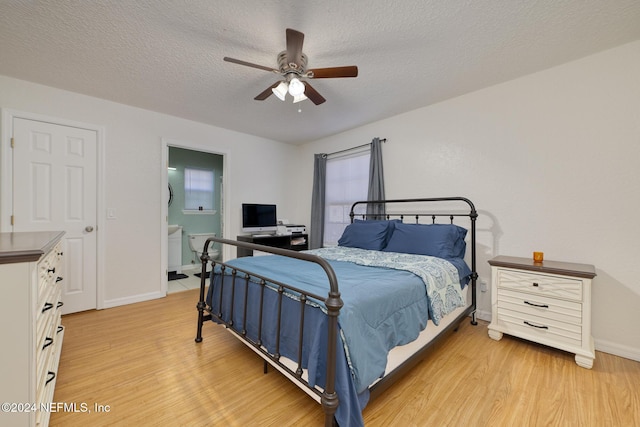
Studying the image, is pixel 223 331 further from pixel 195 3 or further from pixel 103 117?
pixel 103 117

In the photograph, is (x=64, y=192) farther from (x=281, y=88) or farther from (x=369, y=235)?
(x=369, y=235)

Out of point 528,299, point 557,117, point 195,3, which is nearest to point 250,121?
point 195,3

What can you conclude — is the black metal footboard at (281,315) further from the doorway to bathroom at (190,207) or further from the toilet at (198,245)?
the doorway to bathroom at (190,207)

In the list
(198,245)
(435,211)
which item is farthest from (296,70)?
(198,245)

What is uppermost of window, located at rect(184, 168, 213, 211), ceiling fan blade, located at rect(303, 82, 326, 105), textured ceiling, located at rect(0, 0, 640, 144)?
textured ceiling, located at rect(0, 0, 640, 144)

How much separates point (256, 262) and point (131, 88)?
2.30 m

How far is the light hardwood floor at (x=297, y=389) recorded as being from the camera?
1.39 metres

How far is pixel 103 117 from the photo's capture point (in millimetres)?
2980

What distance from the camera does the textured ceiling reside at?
1.65 meters

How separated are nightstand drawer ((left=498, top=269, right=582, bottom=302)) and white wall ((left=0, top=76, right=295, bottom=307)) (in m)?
3.92

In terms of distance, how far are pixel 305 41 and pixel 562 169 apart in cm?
246

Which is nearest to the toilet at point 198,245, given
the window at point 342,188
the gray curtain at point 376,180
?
the window at point 342,188

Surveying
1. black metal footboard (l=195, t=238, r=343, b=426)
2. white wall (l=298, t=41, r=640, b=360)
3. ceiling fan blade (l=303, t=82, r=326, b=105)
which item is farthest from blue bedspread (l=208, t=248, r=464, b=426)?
ceiling fan blade (l=303, t=82, r=326, b=105)

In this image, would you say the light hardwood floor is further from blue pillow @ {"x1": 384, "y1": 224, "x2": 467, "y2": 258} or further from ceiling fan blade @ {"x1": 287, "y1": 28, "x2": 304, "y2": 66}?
ceiling fan blade @ {"x1": 287, "y1": 28, "x2": 304, "y2": 66}
